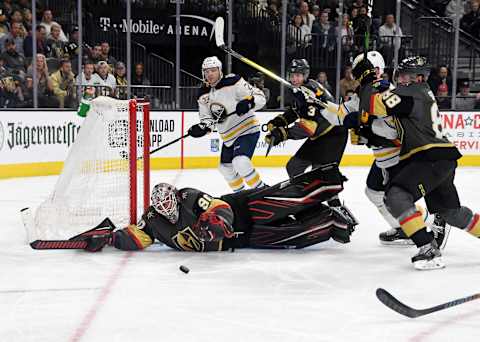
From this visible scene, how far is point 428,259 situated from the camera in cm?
344

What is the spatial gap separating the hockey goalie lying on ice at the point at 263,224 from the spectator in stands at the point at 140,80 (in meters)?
4.96

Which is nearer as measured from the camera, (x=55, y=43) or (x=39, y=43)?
(x=39, y=43)

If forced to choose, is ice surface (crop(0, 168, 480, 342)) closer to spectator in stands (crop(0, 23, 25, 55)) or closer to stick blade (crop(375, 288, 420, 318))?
stick blade (crop(375, 288, 420, 318))

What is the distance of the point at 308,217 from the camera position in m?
3.82

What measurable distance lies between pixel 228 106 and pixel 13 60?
154 inches

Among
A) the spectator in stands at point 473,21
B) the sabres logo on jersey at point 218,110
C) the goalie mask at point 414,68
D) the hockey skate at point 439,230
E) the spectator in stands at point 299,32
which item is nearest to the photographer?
the goalie mask at point 414,68

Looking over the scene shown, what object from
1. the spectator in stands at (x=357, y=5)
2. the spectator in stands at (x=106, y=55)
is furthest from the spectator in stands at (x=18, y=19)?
the spectator in stands at (x=357, y=5)

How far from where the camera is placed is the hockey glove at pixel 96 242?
3791mm

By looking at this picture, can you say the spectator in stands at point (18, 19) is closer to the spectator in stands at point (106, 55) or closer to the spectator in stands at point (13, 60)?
the spectator in stands at point (13, 60)

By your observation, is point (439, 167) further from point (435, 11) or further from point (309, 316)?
point (435, 11)

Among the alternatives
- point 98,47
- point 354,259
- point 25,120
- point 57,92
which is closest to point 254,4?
point 98,47

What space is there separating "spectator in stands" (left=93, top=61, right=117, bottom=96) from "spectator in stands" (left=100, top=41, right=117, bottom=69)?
171 mm

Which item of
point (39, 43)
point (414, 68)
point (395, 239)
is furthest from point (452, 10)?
point (414, 68)

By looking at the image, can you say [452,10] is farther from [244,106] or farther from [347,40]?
[244,106]
